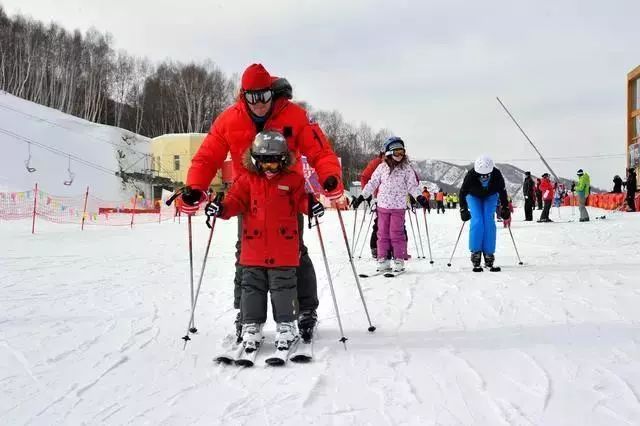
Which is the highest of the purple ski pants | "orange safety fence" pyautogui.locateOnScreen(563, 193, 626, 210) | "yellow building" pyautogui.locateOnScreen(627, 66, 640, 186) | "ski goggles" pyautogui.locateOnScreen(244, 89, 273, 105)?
"yellow building" pyautogui.locateOnScreen(627, 66, 640, 186)

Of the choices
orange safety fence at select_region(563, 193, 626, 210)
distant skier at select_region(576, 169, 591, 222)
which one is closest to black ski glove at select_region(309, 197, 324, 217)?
distant skier at select_region(576, 169, 591, 222)

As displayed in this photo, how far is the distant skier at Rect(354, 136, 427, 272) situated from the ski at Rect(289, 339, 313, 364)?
348 centimetres

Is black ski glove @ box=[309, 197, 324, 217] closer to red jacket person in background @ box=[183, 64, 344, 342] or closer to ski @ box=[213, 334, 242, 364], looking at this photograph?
red jacket person in background @ box=[183, 64, 344, 342]

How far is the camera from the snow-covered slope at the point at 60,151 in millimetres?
34594

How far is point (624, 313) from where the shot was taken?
13.2 feet

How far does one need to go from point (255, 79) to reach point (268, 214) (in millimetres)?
868

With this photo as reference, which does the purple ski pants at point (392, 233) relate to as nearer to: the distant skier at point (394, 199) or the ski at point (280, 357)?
the distant skier at point (394, 199)

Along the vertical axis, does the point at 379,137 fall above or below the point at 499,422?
above

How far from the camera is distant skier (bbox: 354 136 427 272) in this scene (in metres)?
6.57

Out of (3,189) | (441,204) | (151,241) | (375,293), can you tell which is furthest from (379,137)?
(375,293)

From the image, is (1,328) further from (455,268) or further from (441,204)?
(441,204)

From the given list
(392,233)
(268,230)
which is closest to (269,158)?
(268,230)

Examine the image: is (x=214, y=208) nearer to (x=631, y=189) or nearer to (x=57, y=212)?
(x=631, y=189)

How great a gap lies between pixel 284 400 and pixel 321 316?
184cm
